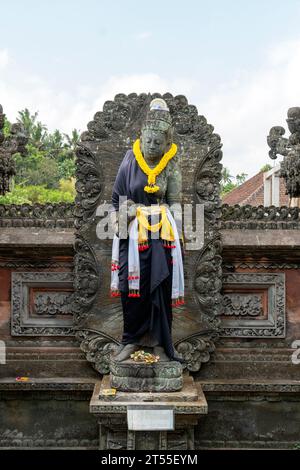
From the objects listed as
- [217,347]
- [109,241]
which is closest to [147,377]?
[217,347]

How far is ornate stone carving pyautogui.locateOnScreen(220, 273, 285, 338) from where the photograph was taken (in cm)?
643

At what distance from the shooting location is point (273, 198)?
18.7m

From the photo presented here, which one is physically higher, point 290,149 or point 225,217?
point 290,149

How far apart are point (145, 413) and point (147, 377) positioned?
13.5 inches

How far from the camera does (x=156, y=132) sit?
524 centimetres

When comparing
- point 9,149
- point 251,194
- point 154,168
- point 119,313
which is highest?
point 251,194

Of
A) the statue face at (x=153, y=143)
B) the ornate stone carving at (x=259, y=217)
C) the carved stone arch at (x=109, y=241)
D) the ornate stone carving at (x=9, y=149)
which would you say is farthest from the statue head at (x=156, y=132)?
the ornate stone carving at (x=9, y=149)

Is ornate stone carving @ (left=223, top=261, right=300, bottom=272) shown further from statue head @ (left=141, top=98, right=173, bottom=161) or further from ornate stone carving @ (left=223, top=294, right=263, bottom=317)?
statue head @ (left=141, top=98, right=173, bottom=161)

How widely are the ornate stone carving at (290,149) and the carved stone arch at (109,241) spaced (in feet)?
3.41

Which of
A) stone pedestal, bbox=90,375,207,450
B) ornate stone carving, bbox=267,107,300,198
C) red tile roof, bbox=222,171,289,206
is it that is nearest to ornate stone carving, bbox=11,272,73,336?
stone pedestal, bbox=90,375,207,450

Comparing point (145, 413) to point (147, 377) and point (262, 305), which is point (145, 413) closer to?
point (147, 377)

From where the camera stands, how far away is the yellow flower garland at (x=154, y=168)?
529cm

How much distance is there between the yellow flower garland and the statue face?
0.06 meters
